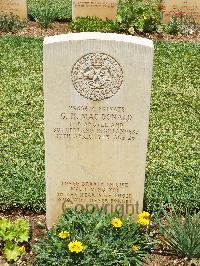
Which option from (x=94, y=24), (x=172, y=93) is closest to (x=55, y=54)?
(x=172, y=93)

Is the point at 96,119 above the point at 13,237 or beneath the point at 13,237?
above

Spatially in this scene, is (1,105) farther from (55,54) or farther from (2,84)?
(55,54)

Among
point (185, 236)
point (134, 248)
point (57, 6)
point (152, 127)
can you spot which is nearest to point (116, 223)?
point (134, 248)

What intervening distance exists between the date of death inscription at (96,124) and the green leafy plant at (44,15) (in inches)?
259

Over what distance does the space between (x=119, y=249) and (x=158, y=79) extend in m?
4.45

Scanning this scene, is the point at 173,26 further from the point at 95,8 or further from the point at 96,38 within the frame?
the point at 96,38

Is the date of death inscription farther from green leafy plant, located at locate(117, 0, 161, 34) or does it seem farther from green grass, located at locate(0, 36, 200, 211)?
green leafy plant, located at locate(117, 0, 161, 34)

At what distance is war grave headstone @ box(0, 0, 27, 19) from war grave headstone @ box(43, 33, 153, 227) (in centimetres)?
672

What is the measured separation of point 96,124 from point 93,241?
0.94 meters

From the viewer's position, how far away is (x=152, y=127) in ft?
23.3

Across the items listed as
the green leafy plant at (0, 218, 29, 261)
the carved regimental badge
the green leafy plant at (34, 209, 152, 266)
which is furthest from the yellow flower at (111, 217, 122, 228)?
the carved regimental badge

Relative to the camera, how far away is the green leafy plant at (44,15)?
35.3 ft

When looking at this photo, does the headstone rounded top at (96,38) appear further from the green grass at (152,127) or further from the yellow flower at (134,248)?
the green grass at (152,127)

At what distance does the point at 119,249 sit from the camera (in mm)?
4570
